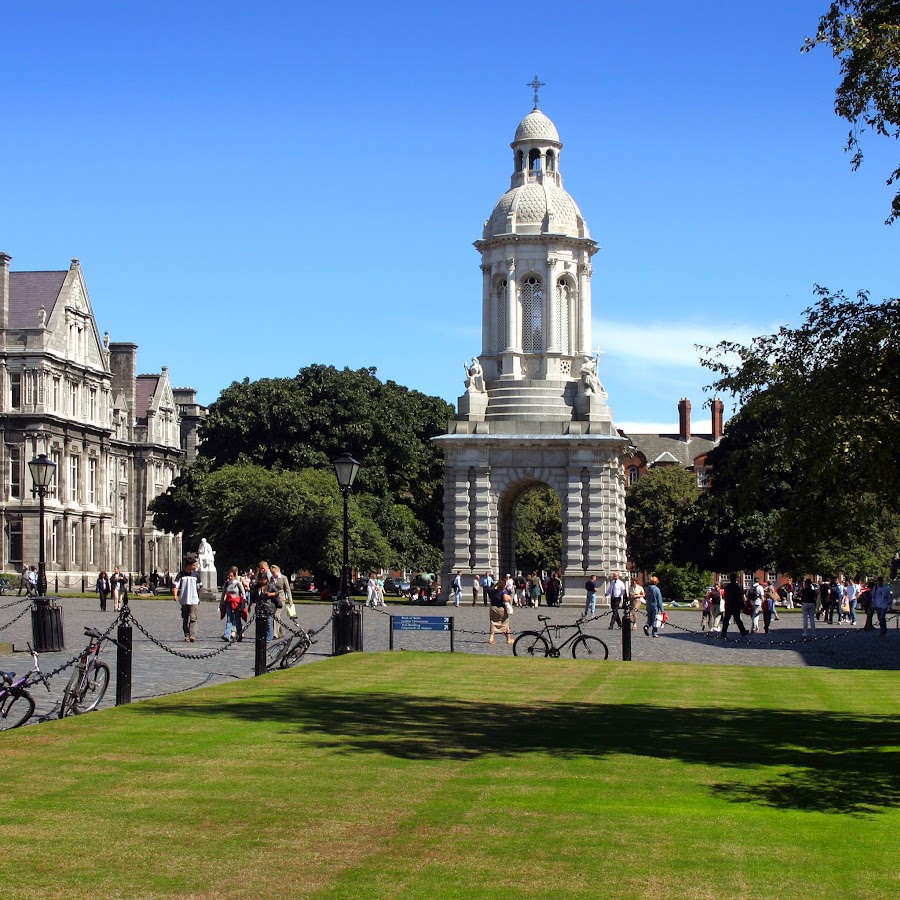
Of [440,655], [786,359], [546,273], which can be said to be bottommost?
[440,655]

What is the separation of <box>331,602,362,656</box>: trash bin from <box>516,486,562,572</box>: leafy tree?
70.4 metres

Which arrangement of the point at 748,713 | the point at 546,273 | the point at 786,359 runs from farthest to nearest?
the point at 546,273 → the point at 748,713 → the point at 786,359

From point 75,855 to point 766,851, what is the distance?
Result: 494 cm

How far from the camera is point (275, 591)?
36906mm

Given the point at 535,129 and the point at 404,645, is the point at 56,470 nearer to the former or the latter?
the point at 535,129

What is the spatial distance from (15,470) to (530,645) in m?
60.9

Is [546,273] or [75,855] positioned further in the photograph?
[546,273]

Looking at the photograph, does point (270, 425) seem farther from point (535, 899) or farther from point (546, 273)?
point (535, 899)

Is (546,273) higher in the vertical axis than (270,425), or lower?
higher

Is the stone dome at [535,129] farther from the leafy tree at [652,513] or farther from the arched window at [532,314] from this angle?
the leafy tree at [652,513]

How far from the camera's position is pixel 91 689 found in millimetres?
18938

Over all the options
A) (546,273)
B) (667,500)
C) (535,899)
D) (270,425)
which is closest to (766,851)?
(535,899)

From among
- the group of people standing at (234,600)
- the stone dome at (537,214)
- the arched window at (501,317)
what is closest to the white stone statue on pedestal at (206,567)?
the arched window at (501,317)

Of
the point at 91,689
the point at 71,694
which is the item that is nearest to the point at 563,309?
the point at 91,689
